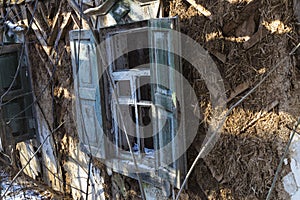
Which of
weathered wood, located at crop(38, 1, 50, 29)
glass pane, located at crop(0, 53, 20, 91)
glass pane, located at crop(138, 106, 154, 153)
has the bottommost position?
glass pane, located at crop(138, 106, 154, 153)

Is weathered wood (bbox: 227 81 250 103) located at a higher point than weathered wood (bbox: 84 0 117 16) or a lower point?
lower

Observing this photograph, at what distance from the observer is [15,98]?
4.75 metres

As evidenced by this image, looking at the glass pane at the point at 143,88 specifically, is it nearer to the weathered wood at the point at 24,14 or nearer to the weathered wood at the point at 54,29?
the weathered wood at the point at 54,29

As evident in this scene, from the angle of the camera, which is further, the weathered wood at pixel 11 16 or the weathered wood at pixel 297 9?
the weathered wood at pixel 11 16

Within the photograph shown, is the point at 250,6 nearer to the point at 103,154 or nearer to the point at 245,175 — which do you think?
the point at 245,175

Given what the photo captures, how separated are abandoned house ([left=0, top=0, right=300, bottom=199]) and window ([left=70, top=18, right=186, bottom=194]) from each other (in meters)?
0.01

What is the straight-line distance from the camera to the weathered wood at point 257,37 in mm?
2221

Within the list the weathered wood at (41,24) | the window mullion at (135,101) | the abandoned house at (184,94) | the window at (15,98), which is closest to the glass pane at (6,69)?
the window at (15,98)

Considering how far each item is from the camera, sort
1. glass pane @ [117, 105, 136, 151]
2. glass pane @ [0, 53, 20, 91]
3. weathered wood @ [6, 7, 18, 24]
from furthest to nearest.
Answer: weathered wood @ [6, 7, 18, 24]
glass pane @ [0, 53, 20, 91]
glass pane @ [117, 105, 136, 151]

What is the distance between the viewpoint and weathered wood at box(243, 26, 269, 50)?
87.4 inches

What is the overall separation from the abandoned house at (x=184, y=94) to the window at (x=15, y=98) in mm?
191

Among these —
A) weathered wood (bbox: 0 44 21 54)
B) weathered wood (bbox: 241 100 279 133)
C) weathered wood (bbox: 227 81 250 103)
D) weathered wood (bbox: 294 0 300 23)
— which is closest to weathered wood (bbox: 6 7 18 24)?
weathered wood (bbox: 0 44 21 54)

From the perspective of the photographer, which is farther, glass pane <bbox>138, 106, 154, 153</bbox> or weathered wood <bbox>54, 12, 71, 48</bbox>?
weathered wood <bbox>54, 12, 71, 48</bbox>

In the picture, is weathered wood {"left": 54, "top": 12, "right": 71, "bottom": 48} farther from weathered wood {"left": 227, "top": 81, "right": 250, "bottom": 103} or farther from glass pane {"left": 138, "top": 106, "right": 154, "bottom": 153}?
weathered wood {"left": 227, "top": 81, "right": 250, "bottom": 103}
